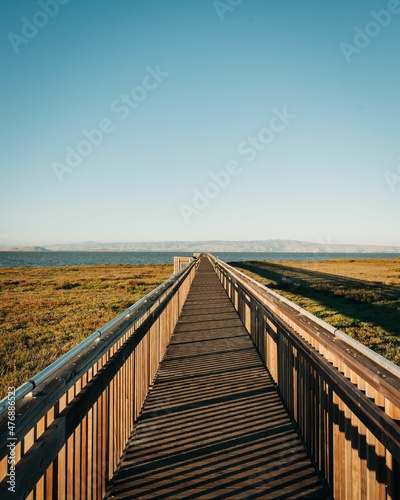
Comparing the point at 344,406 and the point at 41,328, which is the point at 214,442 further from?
the point at 41,328

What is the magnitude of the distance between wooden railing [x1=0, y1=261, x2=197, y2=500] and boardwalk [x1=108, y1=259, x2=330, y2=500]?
0.28 meters

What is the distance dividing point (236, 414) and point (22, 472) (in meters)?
3.08

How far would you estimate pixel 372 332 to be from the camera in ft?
Result: 31.9

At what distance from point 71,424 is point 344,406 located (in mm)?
1806

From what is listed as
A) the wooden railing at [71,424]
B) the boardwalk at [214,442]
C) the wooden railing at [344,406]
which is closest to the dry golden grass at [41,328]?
the boardwalk at [214,442]

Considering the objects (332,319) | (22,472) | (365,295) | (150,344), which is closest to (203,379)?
(150,344)

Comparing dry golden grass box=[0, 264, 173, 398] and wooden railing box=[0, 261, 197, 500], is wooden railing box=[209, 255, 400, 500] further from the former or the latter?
dry golden grass box=[0, 264, 173, 398]

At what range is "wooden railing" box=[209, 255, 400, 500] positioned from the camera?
184 cm

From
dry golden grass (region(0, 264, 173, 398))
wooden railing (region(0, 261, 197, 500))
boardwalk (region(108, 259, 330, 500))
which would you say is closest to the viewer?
wooden railing (region(0, 261, 197, 500))

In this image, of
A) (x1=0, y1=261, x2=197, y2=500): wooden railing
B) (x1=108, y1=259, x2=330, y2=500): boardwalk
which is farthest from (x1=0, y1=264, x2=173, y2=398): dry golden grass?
(x1=0, y1=261, x2=197, y2=500): wooden railing

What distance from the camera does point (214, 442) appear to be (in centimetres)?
339

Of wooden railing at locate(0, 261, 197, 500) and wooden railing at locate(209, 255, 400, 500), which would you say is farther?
wooden railing at locate(209, 255, 400, 500)

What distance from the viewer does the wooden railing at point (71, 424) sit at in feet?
4.37

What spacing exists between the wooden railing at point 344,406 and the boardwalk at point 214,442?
0.86 feet
